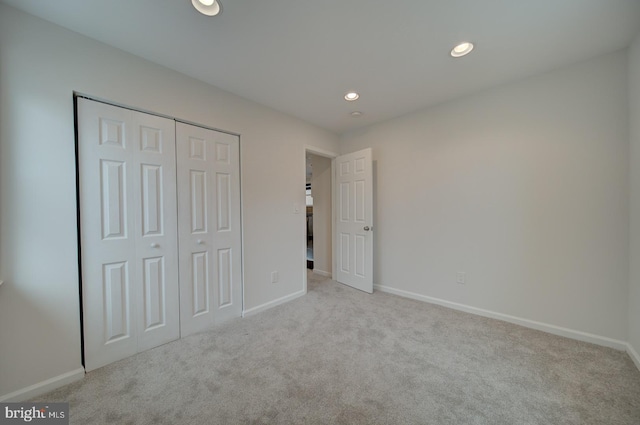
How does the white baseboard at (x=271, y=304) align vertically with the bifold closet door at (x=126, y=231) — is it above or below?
below

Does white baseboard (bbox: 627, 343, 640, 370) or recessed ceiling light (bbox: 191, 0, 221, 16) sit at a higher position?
recessed ceiling light (bbox: 191, 0, 221, 16)

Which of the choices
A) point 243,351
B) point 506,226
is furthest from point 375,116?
point 243,351

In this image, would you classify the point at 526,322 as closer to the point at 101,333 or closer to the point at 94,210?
the point at 101,333

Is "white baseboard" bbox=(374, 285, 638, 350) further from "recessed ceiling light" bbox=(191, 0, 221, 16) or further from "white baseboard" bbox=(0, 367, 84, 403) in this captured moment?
"recessed ceiling light" bbox=(191, 0, 221, 16)

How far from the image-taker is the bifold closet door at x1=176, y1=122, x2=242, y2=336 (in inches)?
81.9

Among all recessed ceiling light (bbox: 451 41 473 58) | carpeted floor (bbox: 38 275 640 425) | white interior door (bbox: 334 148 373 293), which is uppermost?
recessed ceiling light (bbox: 451 41 473 58)

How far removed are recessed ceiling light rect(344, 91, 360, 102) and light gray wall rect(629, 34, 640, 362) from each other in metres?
2.09

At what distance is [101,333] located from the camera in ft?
5.49

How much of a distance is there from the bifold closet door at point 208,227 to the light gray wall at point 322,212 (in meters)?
1.87

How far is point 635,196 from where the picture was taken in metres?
1.69

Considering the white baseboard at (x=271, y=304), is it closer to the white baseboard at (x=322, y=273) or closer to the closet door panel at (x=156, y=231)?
the closet door panel at (x=156, y=231)

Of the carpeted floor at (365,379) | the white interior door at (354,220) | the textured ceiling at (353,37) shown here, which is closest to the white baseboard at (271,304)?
the carpeted floor at (365,379)

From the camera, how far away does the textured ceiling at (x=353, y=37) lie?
1.40 m

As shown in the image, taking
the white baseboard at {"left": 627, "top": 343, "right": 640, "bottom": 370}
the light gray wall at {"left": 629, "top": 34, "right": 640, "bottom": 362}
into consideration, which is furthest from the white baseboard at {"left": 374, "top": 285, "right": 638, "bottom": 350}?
the light gray wall at {"left": 629, "top": 34, "right": 640, "bottom": 362}
